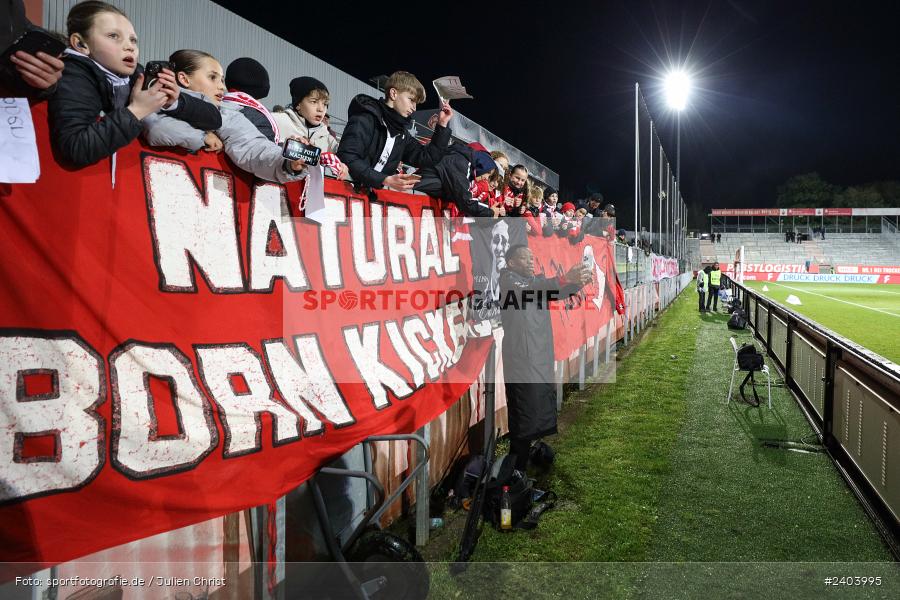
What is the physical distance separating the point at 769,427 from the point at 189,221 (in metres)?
6.94

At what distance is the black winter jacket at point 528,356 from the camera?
432cm

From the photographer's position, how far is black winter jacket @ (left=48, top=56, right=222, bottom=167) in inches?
67.3

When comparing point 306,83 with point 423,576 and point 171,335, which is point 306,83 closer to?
point 171,335

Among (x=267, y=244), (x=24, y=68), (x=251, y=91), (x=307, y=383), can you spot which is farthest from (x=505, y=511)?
(x=24, y=68)

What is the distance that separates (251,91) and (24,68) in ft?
5.07

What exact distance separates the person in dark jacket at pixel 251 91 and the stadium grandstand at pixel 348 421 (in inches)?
13.5

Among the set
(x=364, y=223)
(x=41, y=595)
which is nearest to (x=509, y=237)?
(x=364, y=223)

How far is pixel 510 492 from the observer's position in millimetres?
4227

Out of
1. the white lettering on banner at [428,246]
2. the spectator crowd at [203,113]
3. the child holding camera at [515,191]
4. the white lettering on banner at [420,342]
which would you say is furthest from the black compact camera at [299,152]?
the child holding camera at [515,191]

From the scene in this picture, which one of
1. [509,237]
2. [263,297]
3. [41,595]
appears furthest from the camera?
[509,237]

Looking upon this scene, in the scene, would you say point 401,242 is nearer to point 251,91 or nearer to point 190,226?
point 251,91

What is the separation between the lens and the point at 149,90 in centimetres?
190

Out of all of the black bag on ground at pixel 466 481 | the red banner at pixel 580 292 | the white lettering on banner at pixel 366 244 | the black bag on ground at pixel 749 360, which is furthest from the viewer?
the black bag on ground at pixel 749 360

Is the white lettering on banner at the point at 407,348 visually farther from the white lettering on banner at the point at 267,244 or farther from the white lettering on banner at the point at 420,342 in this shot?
the white lettering on banner at the point at 267,244
